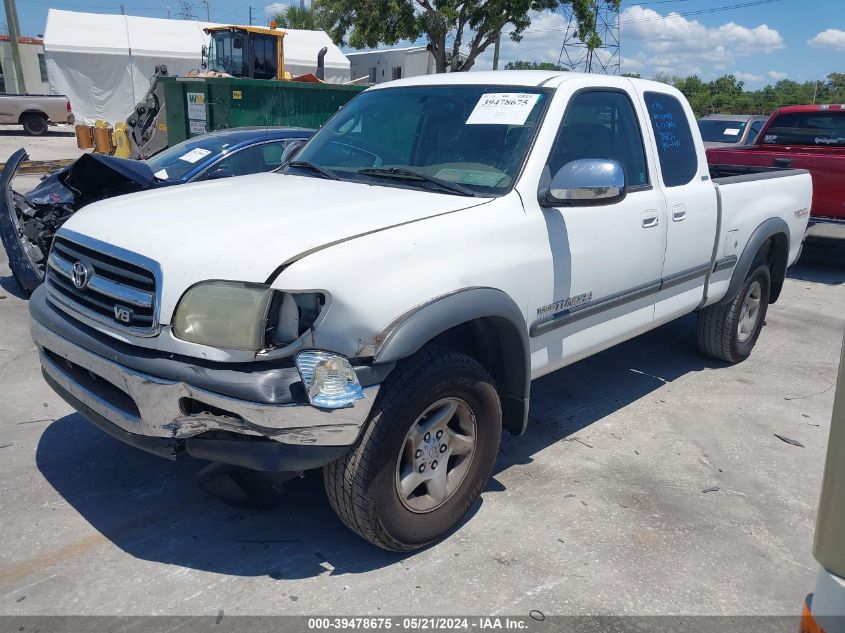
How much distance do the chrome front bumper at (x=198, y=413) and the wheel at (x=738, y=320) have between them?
371 centimetres

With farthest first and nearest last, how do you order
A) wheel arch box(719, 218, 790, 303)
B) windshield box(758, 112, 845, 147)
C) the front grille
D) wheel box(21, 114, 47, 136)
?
1. wheel box(21, 114, 47, 136)
2. windshield box(758, 112, 845, 147)
3. wheel arch box(719, 218, 790, 303)
4. the front grille

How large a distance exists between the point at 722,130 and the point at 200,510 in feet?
42.2

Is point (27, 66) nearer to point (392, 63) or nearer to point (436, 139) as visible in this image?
point (392, 63)

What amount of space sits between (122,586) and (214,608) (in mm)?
413

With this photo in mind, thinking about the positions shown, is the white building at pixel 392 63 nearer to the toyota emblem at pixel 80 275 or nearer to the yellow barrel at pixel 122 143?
the yellow barrel at pixel 122 143

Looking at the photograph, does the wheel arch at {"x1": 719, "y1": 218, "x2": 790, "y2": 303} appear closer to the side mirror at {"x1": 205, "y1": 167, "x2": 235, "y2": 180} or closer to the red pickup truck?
the red pickup truck

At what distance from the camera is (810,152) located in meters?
9.54

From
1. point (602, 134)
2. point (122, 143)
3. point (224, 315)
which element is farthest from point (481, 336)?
point (122, 143)

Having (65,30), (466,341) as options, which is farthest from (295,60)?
(466,341)

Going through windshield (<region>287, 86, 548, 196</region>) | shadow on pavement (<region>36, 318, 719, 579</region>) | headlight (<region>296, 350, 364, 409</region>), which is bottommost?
shadow on pavement (<region>36, 318, 719, 579</region>)

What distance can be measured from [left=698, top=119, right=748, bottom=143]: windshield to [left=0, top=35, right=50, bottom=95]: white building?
117ft

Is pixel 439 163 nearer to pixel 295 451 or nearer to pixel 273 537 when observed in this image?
pixel 295 451

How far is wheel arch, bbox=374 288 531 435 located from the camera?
2.66 m

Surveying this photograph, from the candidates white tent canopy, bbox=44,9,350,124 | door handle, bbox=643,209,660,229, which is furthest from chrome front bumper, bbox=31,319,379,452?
white tent canopy, bbox=44,9,350,124
